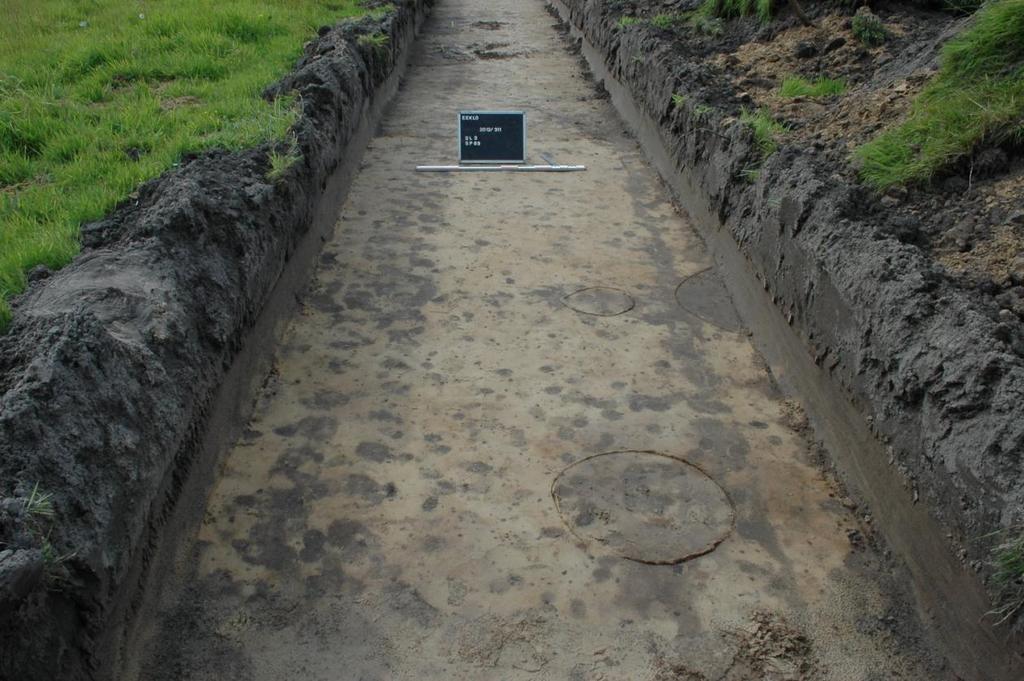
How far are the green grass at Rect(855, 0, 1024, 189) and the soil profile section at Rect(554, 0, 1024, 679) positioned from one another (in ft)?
1.10

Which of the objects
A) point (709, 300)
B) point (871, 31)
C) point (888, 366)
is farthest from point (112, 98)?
point (871, 31)

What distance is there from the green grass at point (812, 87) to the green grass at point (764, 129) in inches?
15.7

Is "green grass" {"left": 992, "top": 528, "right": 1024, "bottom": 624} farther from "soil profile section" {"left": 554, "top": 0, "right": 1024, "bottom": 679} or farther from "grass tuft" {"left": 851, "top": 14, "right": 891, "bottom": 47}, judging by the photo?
"grass tuft" {"left": 851, "top": 14, "right": 891, "bottom": 47}

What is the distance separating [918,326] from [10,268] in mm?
3101

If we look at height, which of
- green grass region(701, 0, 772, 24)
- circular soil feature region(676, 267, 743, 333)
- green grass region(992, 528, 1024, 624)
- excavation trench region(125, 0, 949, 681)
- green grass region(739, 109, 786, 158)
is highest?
green grass region(701, 0, 772, 24)

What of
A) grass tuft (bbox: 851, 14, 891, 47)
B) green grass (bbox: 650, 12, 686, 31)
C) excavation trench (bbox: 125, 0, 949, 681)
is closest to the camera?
excavation trench (bbox: 125, 0, 949, 681)

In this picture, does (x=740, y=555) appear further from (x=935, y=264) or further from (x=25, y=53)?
(x=25, y=53)

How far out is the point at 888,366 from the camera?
3.11 meters

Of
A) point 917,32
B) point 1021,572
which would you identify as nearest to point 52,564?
point 1021,572

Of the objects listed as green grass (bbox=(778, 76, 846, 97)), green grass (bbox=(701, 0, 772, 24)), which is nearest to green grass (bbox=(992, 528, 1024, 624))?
green grass (bbox=(778, 76, 846, 97))

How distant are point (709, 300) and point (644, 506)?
1843mm

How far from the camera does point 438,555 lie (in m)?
3.04

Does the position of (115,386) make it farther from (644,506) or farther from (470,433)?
(644,506)

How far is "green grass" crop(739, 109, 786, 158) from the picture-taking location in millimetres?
4893
